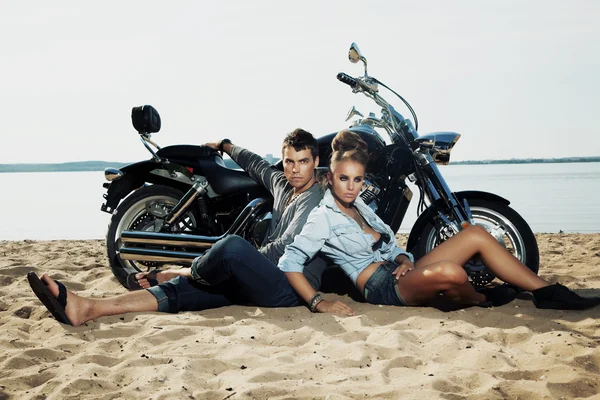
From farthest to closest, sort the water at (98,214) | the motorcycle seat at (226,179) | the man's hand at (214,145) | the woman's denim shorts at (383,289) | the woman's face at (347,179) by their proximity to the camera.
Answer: the water at (98,214), the man's hand at (214,145), the motorcycle seat at (226,179), the woman's denim shorts at (383,289), the woman's face at (347,179)

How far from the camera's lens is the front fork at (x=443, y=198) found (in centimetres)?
397

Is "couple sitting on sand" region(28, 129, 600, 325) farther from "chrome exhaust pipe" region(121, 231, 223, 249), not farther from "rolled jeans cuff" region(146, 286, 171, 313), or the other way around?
"chrome exhaust pipe" region(121, 231, 223, 249)

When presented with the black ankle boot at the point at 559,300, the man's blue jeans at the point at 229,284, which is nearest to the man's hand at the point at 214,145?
the man's blue jeans at the point at 229,284

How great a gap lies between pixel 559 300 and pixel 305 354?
1490mm

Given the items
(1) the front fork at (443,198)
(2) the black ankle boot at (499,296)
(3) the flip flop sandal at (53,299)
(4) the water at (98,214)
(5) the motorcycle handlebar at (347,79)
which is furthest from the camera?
(4) the water at (98,214)

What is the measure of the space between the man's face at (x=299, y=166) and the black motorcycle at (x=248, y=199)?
0.25m

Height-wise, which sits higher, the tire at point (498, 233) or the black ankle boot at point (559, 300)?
the tire at point (498, 233)

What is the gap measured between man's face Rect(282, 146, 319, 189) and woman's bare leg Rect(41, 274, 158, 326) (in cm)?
100

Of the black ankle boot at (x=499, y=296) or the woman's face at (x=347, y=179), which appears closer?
the woman's face at (x=347, y=179)

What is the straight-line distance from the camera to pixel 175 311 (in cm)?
365

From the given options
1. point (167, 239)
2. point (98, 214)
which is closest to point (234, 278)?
point (167, 239)

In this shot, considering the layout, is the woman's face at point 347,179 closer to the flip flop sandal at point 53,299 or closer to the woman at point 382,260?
the woman at point 382,260

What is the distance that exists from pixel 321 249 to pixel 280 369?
1.03 meters

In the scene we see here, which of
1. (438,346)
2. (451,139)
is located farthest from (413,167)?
(438,346)
